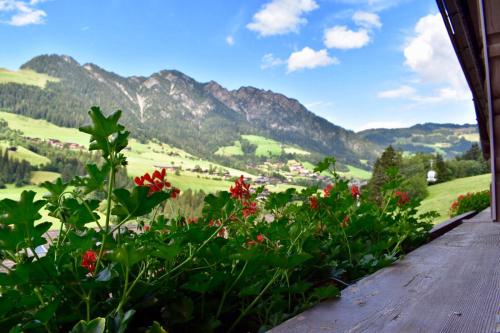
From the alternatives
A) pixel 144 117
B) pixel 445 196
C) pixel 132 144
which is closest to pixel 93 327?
pixel 445 196

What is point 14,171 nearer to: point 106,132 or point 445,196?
point 445,196

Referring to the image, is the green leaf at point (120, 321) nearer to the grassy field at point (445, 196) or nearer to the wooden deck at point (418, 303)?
the wooden deck at point (418, 303)

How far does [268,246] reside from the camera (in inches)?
42.6

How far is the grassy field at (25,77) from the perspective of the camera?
152875 mm

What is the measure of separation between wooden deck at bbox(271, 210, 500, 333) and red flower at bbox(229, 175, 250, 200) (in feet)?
2.03

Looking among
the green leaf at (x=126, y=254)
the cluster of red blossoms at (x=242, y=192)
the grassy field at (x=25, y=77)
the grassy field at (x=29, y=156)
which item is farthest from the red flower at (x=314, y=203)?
the grassy field at (x=25, y=77)

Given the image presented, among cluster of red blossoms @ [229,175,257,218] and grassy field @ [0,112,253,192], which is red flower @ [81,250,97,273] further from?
grassy field @ [0,112,253,192]

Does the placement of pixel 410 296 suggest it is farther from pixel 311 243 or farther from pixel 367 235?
pixel 367 235

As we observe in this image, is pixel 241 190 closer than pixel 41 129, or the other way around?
pixel 241 190

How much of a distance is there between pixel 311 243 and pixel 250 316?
0.21 meters

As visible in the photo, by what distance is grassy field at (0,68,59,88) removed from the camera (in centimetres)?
15288

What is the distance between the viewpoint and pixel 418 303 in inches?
30.6

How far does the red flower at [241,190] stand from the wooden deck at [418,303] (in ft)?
2.03

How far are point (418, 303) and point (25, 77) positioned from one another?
18830 cm
